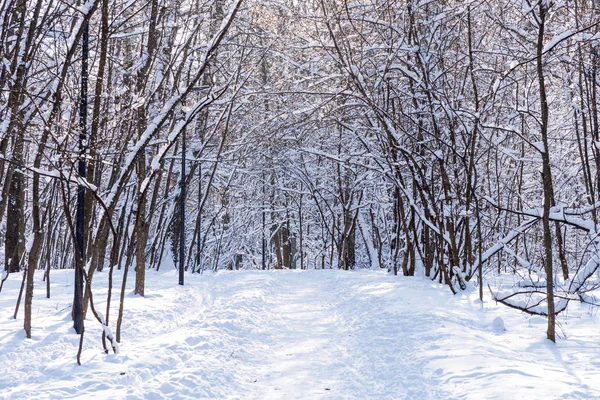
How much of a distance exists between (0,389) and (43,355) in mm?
1148

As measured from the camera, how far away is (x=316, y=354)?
20.8 feet

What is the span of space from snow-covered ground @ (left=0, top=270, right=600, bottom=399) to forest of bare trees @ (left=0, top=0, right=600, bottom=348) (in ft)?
1.74

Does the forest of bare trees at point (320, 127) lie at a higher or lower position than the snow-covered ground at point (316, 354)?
higher

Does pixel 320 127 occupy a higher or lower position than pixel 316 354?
higher

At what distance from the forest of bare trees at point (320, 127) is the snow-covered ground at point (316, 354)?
53cm

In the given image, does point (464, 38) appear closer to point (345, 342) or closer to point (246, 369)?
point (345, 342)

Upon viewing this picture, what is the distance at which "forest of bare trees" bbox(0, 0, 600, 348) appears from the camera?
20.3 feet

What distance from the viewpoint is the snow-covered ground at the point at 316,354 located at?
4645mm

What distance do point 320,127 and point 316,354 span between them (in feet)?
22.2

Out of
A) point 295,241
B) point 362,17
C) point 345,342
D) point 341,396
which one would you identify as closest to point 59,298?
point 345,342

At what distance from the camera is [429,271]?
1373 centimetres

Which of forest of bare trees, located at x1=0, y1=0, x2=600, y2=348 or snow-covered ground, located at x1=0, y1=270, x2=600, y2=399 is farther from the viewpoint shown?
forest of bare trees, located at x1=0, y1=0, x2=600, y2=348

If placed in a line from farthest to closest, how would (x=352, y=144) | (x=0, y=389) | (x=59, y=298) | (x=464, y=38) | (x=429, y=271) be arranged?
1. (x=352, y=144)
2. (x=429, y=271)
3. (x=464, y=38)
4. (x=59, y=298)
5. (x=0, y=389)

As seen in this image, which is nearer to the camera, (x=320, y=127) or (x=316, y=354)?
(x=316, y=354)
